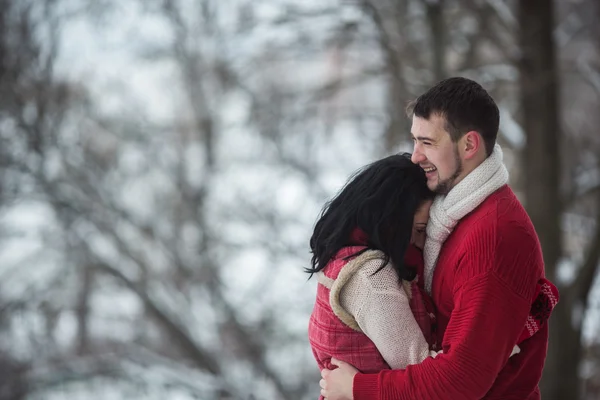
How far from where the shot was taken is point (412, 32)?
307 inches

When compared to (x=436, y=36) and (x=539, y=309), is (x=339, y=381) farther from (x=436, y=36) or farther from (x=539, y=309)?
(x=436, y=36)

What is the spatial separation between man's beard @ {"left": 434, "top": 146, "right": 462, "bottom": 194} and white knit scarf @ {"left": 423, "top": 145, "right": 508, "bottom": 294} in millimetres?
19

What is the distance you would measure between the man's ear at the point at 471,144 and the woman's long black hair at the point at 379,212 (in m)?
0.14

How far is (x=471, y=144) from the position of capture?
1816mm

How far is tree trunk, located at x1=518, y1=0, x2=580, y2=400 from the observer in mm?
5969

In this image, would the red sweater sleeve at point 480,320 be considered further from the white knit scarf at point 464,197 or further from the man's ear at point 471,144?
the man's ear at point 471,144

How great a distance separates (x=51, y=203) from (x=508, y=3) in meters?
5.14

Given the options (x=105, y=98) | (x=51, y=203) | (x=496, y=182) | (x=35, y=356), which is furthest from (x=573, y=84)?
(x=496, y=182)

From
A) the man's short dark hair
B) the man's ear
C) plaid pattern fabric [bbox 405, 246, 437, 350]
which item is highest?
the man's short dark hair

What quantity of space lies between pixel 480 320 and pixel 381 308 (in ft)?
0.79

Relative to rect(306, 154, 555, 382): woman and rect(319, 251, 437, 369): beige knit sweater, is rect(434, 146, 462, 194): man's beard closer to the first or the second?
rect(306, 154, 555, 382): woman

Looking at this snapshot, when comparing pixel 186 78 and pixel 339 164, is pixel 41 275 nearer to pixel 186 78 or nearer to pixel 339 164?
pixel 186 78

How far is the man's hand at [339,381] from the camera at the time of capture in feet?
6.09

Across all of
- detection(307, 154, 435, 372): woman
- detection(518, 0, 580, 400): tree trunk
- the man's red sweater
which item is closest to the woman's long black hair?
detection(307, 154, 435, 372): woman
